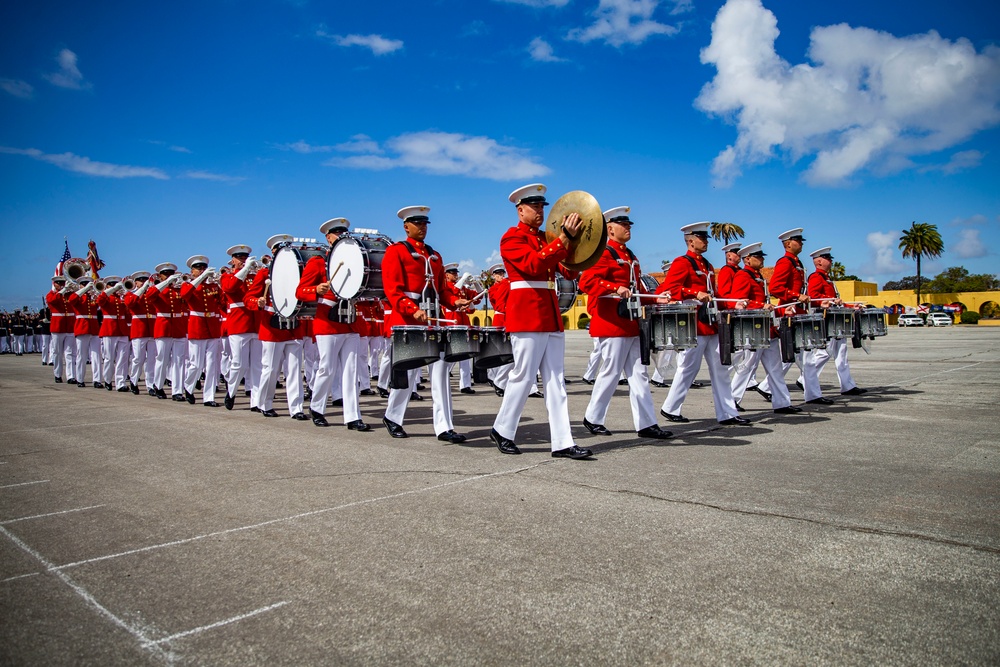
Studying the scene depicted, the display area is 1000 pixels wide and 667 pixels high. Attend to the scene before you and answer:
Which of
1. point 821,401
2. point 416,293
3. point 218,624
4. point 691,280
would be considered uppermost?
point 691,280

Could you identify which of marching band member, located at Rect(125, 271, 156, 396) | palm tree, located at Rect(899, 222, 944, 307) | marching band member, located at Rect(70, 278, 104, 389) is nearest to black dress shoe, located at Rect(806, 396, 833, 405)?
marching band member, located at Rect(125, 271, 156, 396)

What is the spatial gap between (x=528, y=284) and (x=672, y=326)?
1865 millimetres

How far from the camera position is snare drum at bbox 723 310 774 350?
863cm

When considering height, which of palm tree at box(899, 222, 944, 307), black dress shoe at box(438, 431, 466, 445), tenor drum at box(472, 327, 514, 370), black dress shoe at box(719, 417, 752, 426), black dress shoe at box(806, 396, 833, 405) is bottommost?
black dress shoe at box(438, 431, 466, 445)

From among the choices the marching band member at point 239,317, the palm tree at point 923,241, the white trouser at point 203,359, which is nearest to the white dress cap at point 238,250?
the marching band member at point 239,317

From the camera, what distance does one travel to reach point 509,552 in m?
3.73

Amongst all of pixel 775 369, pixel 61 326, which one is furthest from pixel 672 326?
pixel 61 326

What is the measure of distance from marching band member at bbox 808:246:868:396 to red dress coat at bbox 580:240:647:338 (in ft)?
14.2

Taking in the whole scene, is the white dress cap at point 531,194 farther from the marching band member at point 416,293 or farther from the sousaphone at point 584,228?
the marching band member at point 416,293

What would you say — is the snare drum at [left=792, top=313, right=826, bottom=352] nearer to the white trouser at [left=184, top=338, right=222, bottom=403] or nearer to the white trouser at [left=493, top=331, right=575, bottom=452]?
the white trouser at [left=493, top=331, right=575, bottom=452]

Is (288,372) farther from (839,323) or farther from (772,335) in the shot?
(839,323)

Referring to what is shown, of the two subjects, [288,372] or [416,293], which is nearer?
[416,293]

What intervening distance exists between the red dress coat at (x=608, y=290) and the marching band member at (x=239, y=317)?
5.94 meters

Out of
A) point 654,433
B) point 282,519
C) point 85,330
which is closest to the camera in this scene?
point 282,519
